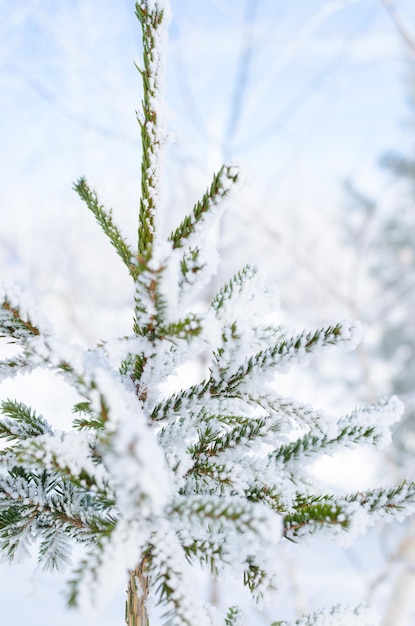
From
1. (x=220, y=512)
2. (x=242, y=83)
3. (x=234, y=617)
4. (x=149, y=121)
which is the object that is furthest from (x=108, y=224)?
(x=242, y=83)

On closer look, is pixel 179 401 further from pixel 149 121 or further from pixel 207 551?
pixel 149 121

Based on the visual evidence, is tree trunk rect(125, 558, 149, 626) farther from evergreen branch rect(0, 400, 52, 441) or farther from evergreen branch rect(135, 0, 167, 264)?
evergreen branch rect(135, 0, 167, 264)

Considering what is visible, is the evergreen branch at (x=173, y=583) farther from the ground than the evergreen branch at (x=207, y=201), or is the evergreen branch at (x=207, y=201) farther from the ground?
the evergreen branch at (x=207, y=201)

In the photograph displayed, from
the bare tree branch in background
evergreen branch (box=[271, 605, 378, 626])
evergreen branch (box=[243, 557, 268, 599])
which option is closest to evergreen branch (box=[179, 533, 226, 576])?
evergreen branch (box=[243, 557, 268, 599])

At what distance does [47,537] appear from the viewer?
1.83 ft

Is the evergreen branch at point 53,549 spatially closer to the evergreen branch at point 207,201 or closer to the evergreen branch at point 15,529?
the evergreen branch at point 15,529

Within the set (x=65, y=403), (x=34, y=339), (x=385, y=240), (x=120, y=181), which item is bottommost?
(x=34, y=339)

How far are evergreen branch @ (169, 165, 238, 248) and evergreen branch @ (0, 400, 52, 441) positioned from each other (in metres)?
0.27

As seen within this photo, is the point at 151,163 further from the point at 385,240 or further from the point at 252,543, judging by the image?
the point at 385,240

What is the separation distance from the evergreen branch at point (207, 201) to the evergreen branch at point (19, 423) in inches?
10.7

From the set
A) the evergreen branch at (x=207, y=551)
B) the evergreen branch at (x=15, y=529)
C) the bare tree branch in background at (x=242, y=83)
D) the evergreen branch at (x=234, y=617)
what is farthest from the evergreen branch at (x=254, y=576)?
the bare tree branch in background at (x=242, y=83)

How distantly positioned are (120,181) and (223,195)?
30.3 feet

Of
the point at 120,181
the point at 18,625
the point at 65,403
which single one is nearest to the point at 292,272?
the point at 120,181

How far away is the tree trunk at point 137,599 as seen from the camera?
0.52 m
